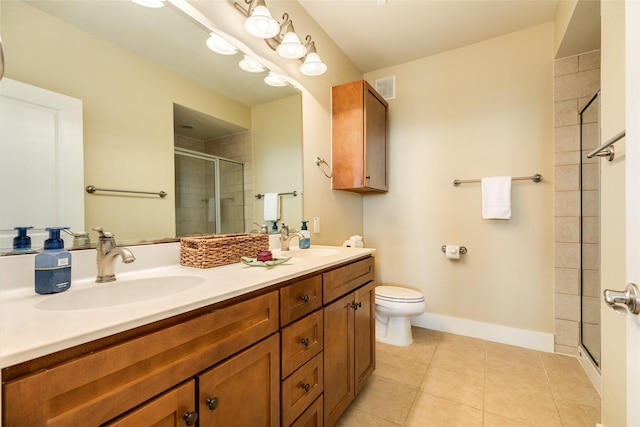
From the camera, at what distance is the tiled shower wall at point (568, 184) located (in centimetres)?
200

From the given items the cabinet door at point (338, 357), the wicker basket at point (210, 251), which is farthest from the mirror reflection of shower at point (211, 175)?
the cabinet door at point (338, 357)

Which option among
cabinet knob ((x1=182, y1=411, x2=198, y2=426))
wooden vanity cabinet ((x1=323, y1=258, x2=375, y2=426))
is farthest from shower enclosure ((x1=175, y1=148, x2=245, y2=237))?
cabinet knob ((x1=182, y1=411, x2=198, y2=426))

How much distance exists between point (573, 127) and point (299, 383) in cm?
257

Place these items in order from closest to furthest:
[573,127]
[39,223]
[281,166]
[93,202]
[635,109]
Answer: [635,109] → [39,223] → [93,202] → [281,166] → [573,127]

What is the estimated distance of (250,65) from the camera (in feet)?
5.17

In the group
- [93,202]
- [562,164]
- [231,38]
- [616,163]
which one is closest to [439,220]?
[562,164]

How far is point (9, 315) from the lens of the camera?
1.97ft

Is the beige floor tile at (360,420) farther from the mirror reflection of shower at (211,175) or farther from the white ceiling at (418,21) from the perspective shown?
the white ceiling at (418,21)

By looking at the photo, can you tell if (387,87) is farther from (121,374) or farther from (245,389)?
(121,374)

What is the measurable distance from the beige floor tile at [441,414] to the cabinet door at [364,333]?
31 cm

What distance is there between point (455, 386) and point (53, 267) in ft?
6.82

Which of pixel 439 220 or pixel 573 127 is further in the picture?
pixel 439 220

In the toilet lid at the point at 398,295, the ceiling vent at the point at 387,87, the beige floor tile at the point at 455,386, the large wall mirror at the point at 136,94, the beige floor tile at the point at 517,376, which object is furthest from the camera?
the ceiling vent at the point at 387,87

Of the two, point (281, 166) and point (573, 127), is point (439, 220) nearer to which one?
point (573, 127)
